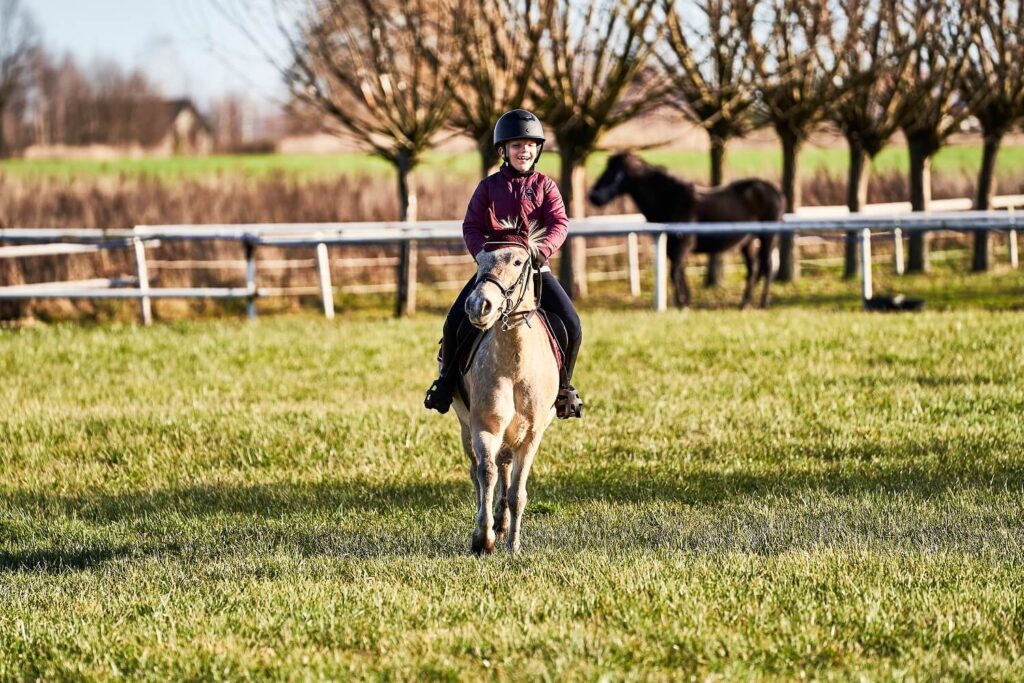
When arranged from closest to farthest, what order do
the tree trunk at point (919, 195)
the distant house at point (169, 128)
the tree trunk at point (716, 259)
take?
the tree trunk at point (716, 259) → the tree trunk at point (919, 195) → the distant house at point (169, 128)

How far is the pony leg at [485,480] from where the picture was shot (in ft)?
22.2

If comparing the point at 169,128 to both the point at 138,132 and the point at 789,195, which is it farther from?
the point at 789,195

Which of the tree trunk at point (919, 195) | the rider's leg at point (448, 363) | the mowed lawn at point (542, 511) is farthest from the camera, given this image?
the tree trunk at point (919, 195)

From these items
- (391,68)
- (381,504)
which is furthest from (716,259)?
(381,504)

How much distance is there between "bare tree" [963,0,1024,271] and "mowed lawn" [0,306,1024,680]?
11.7 m

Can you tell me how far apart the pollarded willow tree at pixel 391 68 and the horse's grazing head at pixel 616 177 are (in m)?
2.81

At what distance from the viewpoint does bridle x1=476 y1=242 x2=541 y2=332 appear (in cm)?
621

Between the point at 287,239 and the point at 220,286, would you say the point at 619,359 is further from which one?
the point at 220,286

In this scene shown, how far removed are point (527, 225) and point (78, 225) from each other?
75.1ft

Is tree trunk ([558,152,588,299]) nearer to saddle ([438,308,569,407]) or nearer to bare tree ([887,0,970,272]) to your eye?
bare tree ([887,0,970,272])

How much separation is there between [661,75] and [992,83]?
308 inches

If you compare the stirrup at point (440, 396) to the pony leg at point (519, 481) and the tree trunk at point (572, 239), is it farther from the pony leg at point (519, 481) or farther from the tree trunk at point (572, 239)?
the tree trunk at point (572, 239)

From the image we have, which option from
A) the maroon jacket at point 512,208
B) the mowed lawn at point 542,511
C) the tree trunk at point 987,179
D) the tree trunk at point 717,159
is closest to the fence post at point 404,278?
the mowed lawn at point 542,511

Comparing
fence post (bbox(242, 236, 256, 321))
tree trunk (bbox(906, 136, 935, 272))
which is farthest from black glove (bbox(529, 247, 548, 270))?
tree trunk (bbox(906, 136, 935, 272))
